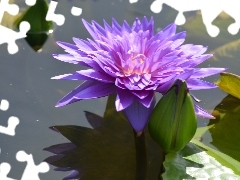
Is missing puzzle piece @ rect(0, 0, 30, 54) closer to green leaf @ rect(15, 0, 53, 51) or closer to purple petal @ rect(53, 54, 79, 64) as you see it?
green leaf @ rect(15, 0, 53, 51)

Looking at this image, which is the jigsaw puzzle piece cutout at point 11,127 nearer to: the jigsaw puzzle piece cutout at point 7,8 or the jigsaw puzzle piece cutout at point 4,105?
the jigsaw puzzle piece cutout at point 4,105

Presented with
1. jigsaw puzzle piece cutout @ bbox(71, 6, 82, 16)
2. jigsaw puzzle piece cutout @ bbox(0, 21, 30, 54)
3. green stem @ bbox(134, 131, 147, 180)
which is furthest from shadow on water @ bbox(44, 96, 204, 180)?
jigsaw puzzle piece cutout @ bbox(71, 6, 82, 16)

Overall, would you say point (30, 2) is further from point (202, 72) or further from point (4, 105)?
point (202, 72)

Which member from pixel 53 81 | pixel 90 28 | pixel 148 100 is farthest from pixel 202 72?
pixel 53 81

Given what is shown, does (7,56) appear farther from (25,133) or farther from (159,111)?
(159,111)

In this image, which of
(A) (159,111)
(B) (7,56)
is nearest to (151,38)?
(A) (159,111)

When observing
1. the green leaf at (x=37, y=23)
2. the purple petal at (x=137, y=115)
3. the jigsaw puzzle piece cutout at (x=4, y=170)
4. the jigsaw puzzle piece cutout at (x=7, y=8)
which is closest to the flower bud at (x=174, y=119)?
the purple petal at (x=137, y=115)
